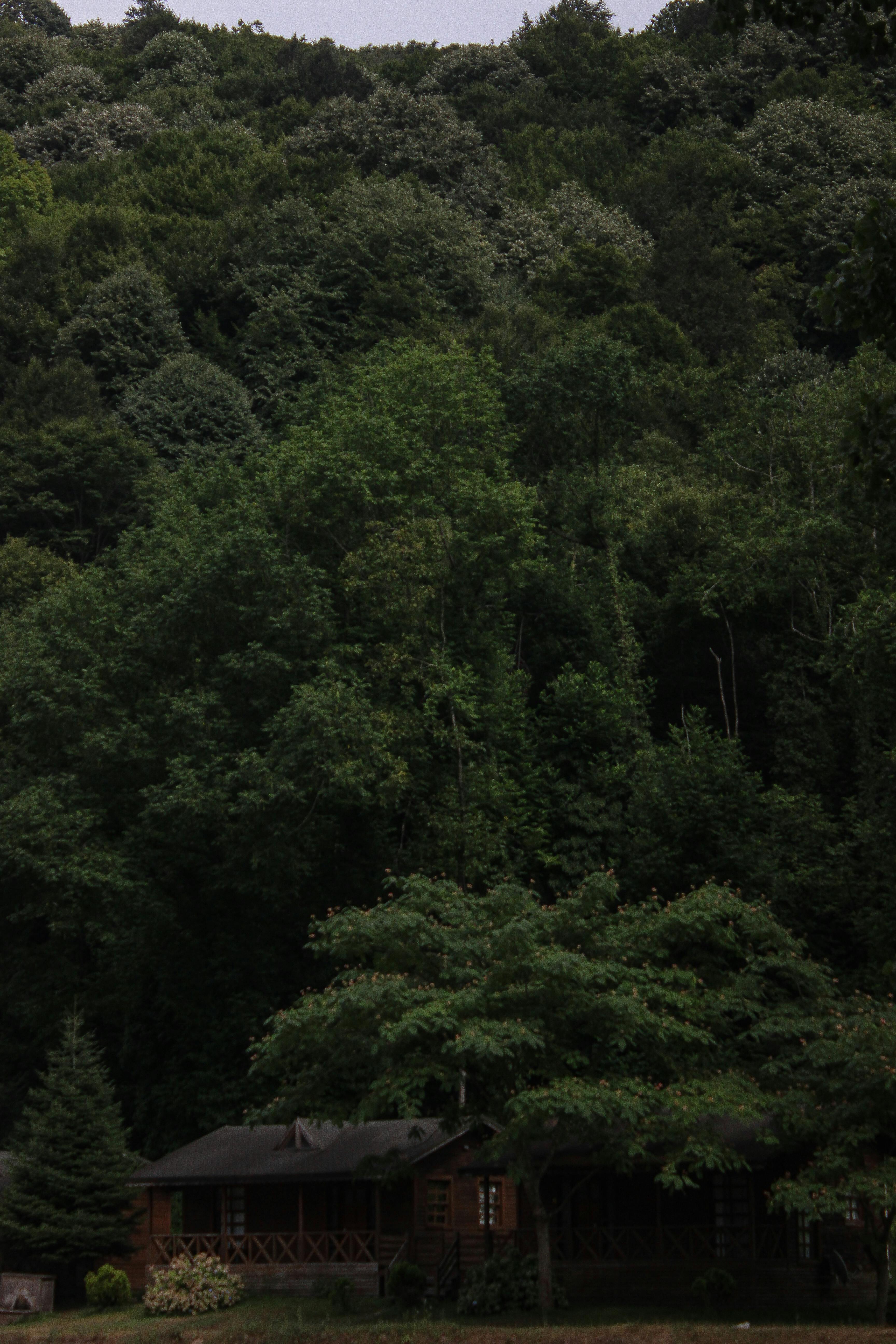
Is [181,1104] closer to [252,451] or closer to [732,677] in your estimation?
[732,677]

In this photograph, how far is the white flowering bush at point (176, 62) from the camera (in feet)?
311

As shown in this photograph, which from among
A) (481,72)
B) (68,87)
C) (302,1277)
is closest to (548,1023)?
(302,1277)

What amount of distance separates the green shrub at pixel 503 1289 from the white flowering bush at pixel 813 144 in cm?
5309

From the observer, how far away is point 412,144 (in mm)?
71500

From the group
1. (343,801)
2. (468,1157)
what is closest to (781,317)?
(343,801)

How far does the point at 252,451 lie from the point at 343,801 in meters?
20.8

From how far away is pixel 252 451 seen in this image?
47.3 metres

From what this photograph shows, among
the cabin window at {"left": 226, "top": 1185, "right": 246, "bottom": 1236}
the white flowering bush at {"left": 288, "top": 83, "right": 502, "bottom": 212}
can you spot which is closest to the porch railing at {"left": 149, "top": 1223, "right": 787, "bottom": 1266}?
the cabin window at {"left": 226, "top": 1185, "right": 246, "bottom": 1236}

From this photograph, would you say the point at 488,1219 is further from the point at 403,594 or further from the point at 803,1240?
the point at 403,594

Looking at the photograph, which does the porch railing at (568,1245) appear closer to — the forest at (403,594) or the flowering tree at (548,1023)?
the flowering tree at (548,1023)

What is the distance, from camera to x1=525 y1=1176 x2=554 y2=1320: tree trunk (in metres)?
21.7

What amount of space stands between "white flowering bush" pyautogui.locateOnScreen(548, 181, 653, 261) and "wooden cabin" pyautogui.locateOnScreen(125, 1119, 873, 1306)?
44753 mm

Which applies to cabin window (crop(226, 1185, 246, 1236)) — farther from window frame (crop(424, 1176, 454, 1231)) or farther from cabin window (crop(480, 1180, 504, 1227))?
cabin window (crop(480, 1180, 504, 1227))

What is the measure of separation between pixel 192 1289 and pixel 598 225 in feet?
172
